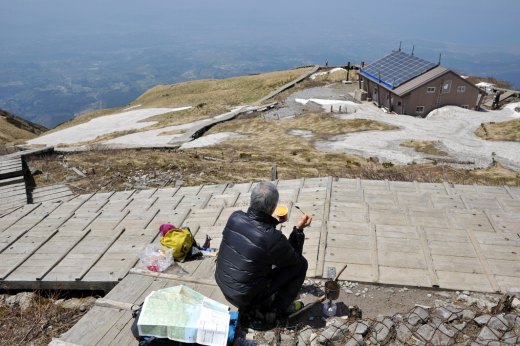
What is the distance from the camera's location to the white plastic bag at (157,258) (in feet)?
26.7

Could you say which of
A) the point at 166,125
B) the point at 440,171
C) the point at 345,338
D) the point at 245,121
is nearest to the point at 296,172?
the point at 440,171

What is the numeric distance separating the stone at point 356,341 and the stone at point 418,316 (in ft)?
3.43

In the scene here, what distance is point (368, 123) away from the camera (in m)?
36.6

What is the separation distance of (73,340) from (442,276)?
7.28 meters

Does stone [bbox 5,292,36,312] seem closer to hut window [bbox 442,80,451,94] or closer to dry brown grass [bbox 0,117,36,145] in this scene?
hut window [bbox 442,80,451,94]

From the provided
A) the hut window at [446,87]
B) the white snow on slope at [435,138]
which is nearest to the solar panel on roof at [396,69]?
the hut window at [446,87]

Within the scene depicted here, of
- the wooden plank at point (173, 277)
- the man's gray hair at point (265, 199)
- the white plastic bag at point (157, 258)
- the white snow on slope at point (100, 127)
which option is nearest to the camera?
the man's gray hair at point (265, 199)

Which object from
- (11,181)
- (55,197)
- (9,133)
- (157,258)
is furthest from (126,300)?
(9,133)

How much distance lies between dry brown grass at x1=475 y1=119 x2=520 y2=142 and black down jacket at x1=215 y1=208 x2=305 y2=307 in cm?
3264

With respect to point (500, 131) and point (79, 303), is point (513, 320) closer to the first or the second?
point (79, 303)

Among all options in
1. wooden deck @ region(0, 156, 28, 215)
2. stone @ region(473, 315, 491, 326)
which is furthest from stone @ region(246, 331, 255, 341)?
wooden deck @ region(0, 156, 28, 215)

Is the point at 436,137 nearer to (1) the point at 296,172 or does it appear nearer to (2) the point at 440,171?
(2) the point at 440,171

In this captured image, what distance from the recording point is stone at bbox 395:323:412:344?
6453 mm

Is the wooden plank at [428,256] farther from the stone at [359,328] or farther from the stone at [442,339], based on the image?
the stone at [359,328]
